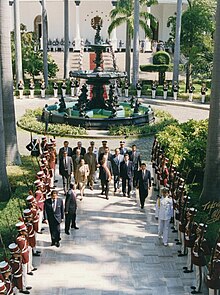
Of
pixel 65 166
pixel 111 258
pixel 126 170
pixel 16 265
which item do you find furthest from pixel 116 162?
pixel 16 265

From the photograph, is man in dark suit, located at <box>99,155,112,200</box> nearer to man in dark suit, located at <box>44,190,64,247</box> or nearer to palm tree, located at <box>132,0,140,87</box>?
man in dark suit, located at <box>44,190,64,247</box>

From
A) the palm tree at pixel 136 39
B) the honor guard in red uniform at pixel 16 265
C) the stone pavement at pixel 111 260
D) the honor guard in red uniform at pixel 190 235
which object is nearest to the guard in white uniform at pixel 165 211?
the stone pavement at pixel 111 260

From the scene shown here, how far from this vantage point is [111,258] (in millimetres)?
10484

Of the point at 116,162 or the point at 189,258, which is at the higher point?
the point at 116,162

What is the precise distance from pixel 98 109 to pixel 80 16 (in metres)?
28.6

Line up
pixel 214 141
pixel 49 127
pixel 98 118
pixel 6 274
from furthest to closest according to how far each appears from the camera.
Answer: pixel 98 118
pixel 49 127
pixel 214 141
pixel 6 274

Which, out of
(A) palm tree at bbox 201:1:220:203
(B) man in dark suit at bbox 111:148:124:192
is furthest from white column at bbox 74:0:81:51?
(A) palm tree at bbox 201:1:220:203

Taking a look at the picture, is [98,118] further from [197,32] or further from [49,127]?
[197,32]

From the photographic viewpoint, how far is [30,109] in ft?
83.6

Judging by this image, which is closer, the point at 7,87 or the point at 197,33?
the point at 7,87

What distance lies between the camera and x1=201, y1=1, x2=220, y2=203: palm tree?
11875 millimetres

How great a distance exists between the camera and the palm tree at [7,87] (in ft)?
48.8

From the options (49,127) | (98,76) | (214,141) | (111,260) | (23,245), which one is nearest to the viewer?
(23,245)

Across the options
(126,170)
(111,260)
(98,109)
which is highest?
(98,109)
